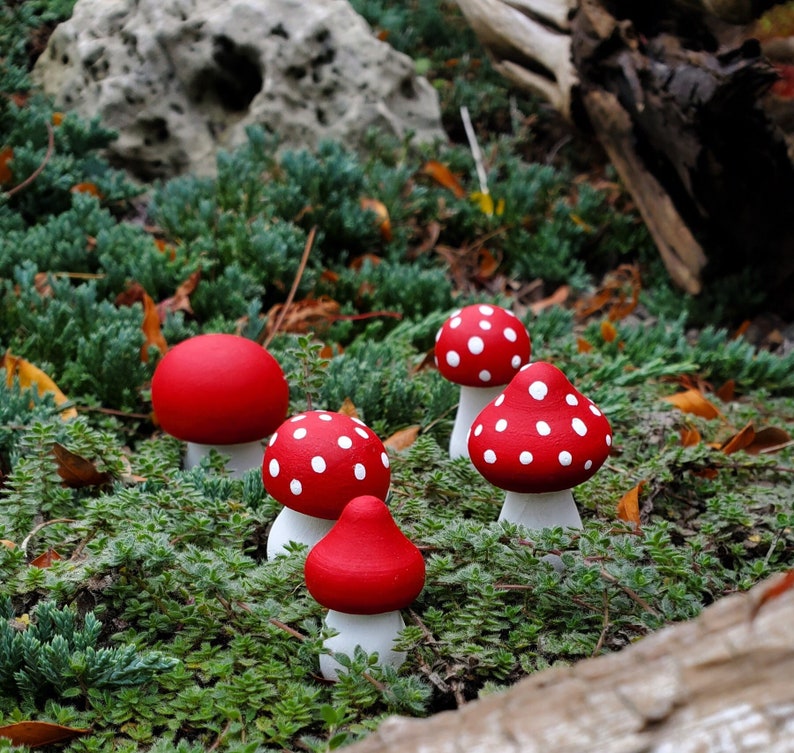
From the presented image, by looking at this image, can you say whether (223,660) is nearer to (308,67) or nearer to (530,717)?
(530,717)

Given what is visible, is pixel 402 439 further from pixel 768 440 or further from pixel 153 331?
pixel 768 440

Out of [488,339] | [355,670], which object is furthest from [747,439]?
[355,670]

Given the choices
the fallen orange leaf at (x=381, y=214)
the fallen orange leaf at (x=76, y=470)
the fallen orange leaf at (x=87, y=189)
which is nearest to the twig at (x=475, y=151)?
the fallen orange leaf at (x=381, y=214)

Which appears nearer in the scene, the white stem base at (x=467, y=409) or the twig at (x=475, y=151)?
the white stem base at (x=467, y=409)

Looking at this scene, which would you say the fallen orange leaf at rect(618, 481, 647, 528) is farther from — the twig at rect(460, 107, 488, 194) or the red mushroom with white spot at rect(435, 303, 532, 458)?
the twig at rect(460, 107, 488, 194)

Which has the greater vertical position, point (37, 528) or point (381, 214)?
point (37, 528)

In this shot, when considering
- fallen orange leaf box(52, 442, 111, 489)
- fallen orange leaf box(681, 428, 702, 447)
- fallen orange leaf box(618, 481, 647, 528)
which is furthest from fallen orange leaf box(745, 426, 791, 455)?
fallen orange leaf box(52, 442, 111, 489)

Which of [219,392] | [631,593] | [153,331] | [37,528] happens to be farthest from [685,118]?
[37,528]

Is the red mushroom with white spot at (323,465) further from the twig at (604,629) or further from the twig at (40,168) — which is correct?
the twig at (40,168)
